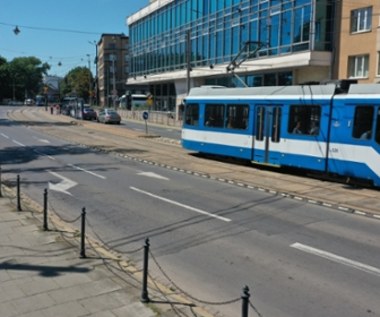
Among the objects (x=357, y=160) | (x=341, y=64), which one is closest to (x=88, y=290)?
(x=357, y=160)

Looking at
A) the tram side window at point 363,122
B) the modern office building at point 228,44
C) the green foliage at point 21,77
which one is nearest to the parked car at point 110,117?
the modern office building at point 228,44

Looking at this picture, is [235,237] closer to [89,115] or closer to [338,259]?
[338,259]

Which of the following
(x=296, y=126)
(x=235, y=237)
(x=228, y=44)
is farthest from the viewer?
(x=228, y=44)

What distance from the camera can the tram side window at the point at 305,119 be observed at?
16.8 m

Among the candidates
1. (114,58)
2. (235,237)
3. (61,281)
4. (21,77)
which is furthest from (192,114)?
(21,77)

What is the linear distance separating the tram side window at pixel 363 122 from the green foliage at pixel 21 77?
138739 millimetres

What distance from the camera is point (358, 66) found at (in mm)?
33938

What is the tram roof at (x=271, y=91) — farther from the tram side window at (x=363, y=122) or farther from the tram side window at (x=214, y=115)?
the tram side window at (x=363, y=122)

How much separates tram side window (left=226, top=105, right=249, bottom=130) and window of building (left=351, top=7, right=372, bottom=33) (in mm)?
16522

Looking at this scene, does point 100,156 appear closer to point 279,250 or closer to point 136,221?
point 136,221

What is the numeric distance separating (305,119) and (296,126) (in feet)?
1.63

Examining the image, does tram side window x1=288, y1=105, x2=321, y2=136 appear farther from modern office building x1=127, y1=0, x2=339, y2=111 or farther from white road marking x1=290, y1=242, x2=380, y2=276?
modern office building x1=127, y1=0, x2=339, y2=111

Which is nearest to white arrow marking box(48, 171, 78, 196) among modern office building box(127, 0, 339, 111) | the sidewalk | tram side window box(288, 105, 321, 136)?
the sidewalk

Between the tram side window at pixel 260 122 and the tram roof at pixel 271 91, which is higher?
the tram roof at pixel 271 91
